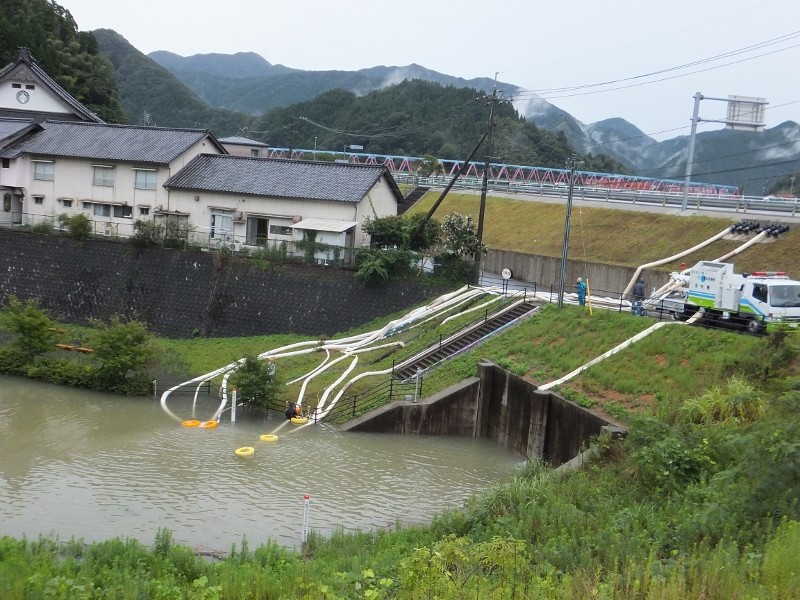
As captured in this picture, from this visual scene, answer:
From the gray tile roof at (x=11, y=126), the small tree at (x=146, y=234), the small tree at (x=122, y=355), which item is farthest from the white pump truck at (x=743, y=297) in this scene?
the gray tile roof at (x=11, y=126)

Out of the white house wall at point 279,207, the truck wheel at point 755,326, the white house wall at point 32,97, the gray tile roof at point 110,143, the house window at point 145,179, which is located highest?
the white house wall at point 32,97

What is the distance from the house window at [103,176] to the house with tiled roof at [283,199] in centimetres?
325

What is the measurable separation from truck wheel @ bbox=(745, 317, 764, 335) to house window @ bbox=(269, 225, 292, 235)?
19314 mm

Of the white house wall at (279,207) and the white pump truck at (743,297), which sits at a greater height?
the white house wall at (279,207)

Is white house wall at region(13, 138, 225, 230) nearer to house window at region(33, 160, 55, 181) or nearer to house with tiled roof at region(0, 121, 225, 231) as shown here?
house with tiled roof at region(0, 121, 225, 231)

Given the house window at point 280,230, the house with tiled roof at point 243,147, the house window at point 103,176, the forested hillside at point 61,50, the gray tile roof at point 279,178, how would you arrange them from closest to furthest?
the gray tile roof at point 279,178 → the house window at point 280,230 → the house window at point 103,176 → the forested hillside at point 61,50 → the house with tiled roof at point 243,147

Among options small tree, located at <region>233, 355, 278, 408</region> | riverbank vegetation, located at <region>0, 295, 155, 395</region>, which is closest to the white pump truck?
small tree, located at <region>233, 355, 278, 408</region>

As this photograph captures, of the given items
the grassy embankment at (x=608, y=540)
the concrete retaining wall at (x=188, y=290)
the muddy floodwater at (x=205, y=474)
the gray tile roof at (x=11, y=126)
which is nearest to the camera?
the grassy embankment at (x=608, y=540)

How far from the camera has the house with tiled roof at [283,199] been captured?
33.2m

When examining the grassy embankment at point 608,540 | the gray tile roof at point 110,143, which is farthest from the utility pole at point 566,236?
the gray tile roof at point 110,143

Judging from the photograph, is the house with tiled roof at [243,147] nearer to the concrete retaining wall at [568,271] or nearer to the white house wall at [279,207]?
the white house wall at [279,207]

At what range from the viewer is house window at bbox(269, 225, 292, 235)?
34.0 metres

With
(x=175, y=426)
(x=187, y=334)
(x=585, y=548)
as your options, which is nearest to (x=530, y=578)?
(x=585, y=548)

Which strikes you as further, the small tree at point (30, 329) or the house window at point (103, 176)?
the house window at point (103, 176)
